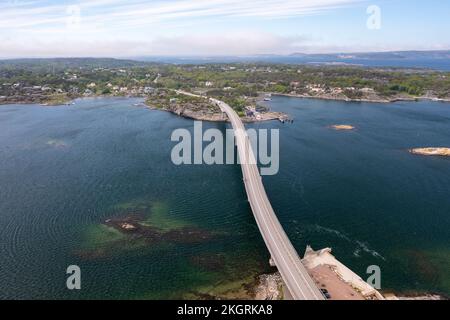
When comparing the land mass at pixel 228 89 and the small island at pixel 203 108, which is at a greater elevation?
the land mass at pixel 228 89

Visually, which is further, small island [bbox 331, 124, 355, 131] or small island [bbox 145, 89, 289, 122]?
small island [bbox 145, 89, 289, 122]

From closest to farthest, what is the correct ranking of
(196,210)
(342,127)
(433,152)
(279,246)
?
1. (279,246)
2. (196,210)
3. (433,152)
4. (342,127)

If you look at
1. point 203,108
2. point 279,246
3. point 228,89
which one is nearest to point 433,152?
point 279,246

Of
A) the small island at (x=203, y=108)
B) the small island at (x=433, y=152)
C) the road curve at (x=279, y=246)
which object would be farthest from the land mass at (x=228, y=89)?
the road curve at (x=279, y=246)

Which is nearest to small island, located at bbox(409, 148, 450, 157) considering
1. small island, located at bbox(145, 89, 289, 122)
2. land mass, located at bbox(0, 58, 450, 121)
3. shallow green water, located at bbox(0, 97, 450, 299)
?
shallow green water, located at bbox(0, 97, 450, 299)

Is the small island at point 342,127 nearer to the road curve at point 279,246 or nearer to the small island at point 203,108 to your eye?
the small island at point 203,108

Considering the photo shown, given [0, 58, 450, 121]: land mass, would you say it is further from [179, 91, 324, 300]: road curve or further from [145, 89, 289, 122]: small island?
[179, 91, 324, 300]: road curve

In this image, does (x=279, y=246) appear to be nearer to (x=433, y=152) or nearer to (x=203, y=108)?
(x=433, y=152)

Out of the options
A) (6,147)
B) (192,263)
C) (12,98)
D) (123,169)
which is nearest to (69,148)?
(6,147)
